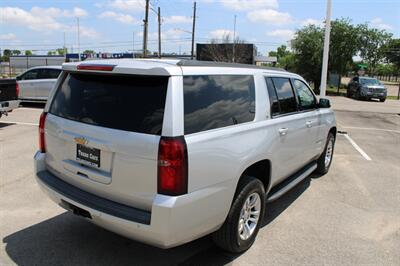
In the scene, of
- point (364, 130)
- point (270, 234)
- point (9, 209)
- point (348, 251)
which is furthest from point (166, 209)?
point (364, 130)

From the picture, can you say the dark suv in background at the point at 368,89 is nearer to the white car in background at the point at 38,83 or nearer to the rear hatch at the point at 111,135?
the white car in background at the point at 38,83

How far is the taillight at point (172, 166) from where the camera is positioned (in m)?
2.90

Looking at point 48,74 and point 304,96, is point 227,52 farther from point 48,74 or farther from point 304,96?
point 304,96

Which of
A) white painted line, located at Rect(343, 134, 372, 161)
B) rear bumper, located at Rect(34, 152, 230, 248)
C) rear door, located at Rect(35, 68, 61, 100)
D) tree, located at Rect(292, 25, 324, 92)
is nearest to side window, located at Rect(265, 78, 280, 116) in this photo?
rear bumper, located at Rect(34, 152, 230, 248)

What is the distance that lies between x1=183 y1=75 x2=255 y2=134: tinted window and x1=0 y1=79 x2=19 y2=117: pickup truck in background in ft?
29.4

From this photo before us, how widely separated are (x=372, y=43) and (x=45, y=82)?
111 ft

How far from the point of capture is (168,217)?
2.89m

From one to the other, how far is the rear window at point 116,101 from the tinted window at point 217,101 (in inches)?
9.7

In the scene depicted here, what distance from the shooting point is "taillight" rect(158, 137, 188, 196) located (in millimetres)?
2898

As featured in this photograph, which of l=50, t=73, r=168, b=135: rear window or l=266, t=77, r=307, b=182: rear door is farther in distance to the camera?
l=266, t=77, r=307, b=182: rear door

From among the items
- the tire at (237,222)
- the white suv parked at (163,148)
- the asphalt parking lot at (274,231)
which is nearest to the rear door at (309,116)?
the asphalt parking lot at (274,231)

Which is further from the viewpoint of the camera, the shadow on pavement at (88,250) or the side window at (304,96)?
the side window at (304,96)

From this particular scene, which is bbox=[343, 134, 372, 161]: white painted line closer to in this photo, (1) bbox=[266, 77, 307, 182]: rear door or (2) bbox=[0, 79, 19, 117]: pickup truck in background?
(1) bbox=[266, 77, 307, 182]: rear door

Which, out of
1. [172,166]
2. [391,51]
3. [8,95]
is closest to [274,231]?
[172,166]
